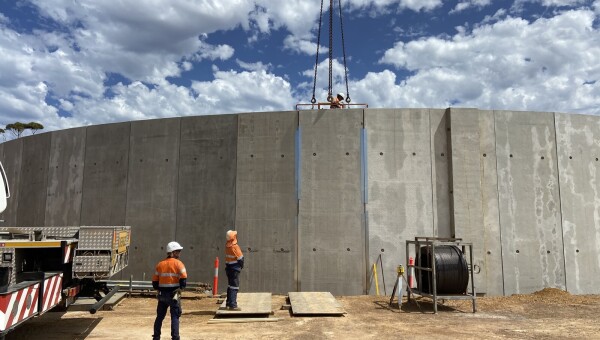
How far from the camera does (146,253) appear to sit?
1254 centimetres

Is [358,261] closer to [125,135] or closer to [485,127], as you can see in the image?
[485,127]

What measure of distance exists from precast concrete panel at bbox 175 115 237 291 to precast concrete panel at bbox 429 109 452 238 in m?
5.18

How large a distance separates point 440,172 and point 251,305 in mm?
6115

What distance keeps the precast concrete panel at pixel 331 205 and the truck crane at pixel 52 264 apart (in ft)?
16.0

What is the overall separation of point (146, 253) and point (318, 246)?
4.82 m

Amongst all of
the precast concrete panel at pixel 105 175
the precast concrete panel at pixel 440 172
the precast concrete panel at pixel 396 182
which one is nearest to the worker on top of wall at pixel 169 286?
the precast concrete panel at pixel 396 182

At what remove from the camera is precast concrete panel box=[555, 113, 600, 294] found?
38.8ft

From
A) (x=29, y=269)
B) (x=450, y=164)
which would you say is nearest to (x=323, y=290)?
(x=450, y=164)

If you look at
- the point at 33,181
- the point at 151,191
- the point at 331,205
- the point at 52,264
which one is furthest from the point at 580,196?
the point at 33,181

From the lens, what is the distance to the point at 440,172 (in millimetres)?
12062

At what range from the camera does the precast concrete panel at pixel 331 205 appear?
11672 millimetres

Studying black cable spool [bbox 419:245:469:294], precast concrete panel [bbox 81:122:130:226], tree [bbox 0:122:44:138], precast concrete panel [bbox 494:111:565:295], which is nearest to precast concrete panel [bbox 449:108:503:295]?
precast concrete panel [bbox 494:111:565:295]

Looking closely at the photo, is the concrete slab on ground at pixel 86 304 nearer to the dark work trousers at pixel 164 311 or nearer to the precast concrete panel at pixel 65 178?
the dark work trousers at pixel 164 311

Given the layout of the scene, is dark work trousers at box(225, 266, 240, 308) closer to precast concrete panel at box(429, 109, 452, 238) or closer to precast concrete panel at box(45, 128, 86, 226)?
precast concrete panel at box(429, 109, 452, 238)
